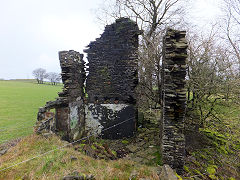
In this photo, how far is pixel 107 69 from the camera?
7230 millimetres

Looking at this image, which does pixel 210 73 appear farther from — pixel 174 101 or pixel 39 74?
pixel 39 74

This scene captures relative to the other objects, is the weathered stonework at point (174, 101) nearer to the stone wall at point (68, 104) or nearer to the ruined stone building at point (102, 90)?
the ruined stone building at point (102, 90)

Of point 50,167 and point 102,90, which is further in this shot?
point 102,90

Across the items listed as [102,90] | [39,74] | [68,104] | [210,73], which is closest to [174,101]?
[210,73]

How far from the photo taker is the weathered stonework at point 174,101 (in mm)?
4297

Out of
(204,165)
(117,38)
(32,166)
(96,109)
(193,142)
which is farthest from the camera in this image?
(96,109)

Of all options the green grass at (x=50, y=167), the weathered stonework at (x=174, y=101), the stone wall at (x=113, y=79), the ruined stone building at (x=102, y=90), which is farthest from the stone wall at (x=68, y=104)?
the weathered stonework at (x=174, y=101)

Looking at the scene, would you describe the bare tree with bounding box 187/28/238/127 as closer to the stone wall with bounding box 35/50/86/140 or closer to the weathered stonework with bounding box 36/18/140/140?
the weathered stonework with bounding box 36/18/140/140

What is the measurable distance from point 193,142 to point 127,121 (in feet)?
11.1

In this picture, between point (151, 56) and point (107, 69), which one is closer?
point (151, 56)

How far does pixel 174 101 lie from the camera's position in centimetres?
434

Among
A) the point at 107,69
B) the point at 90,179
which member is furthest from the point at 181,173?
the point at 107,69

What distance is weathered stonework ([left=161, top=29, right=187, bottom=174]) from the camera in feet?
14.1

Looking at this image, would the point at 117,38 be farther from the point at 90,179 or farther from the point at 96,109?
the point at 90,179
